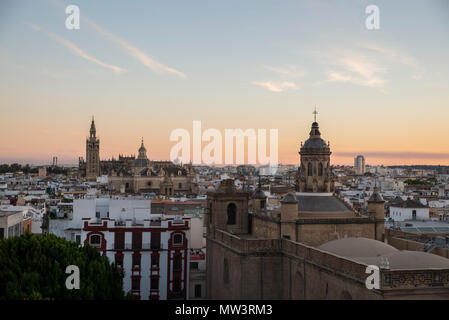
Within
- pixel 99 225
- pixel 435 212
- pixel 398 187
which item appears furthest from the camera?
pixel 398 187

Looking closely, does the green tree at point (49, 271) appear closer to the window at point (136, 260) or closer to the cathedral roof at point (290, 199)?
Result: the cathedral roof at point (290, 199)

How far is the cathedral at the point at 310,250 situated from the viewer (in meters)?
15.8

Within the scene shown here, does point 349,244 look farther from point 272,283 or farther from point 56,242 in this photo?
point 56,242

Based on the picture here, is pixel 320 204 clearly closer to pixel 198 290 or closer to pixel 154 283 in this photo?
pixel 198 290

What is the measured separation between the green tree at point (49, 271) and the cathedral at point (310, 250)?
5.76m

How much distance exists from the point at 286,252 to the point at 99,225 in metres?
12.5

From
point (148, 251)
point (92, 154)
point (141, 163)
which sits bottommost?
point (148, 251)

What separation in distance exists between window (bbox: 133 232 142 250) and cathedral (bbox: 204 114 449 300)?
441cm

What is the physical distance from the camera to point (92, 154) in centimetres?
13825

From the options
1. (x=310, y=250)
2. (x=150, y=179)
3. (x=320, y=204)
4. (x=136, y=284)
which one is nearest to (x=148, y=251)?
(x=136, y=284)

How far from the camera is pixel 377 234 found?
80.0ft

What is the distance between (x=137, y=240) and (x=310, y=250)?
1337 cm
